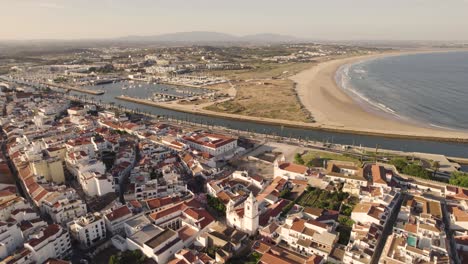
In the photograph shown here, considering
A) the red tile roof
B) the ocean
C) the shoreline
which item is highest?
the red tile roof

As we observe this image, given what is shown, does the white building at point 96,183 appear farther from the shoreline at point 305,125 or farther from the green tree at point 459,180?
the green tree at point 459,180

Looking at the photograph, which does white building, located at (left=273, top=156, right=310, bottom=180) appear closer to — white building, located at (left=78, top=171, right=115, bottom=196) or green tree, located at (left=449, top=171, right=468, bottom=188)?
green tree, located at (left=449, top=171, right=468, bottom=188)

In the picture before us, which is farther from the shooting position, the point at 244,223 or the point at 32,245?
the point at 244,223

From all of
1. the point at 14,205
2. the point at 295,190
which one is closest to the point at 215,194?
the point at 295,190

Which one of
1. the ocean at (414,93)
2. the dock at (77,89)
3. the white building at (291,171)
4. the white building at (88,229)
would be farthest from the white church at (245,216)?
the dock at (77,89)


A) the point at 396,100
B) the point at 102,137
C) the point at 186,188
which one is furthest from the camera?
the point at 396,100

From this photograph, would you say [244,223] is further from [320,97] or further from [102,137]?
[320,97]

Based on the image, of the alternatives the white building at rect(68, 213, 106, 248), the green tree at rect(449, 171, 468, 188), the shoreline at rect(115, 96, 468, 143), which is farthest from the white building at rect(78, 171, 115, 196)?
the green tree at rect(449, 171, 468, 188)
